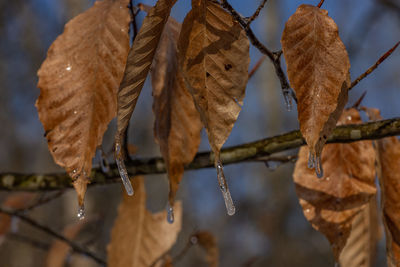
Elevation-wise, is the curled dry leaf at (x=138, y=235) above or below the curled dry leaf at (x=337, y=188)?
below

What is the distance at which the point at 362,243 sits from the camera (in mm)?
664

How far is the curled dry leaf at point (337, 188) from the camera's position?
1.81 feet

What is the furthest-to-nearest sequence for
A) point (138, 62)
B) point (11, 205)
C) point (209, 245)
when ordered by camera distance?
point (11, 205) < point (209, 245) < point (138, 62)

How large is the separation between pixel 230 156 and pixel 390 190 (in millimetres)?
265

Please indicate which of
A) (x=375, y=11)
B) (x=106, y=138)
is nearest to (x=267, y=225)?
(x=106, y=138)

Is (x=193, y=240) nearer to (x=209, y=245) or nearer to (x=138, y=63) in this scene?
(x=209, y=245)

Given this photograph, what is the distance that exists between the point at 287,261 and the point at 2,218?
3.60 metres

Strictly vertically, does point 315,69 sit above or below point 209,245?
above

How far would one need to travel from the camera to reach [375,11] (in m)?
2.14

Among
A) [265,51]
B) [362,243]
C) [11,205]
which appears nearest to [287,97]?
[265,51]

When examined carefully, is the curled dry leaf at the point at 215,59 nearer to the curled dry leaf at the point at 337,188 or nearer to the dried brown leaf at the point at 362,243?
the curled dry leaf at the point at 337,188

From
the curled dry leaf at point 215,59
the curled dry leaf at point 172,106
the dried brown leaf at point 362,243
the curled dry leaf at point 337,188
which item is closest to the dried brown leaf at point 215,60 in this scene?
the curled dry leaf at point 215,59

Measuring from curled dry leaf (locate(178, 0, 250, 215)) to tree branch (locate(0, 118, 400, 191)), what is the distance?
0.25 metres

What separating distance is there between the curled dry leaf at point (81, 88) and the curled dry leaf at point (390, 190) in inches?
16.9
